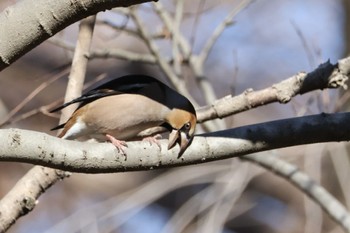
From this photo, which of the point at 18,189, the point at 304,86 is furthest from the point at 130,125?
the point at 304,86

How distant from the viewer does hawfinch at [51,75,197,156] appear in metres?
3.42

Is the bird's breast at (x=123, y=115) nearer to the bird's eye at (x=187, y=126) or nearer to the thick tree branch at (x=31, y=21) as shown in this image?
the bird's eye at (x=187, y=126)

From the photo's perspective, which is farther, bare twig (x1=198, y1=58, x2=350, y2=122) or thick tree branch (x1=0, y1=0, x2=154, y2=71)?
bare twig (x1=198, y1=58, x2=350, y2=122)

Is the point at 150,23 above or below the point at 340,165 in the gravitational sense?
above

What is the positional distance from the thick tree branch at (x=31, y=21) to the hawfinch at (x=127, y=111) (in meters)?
1.34

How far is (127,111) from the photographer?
346 centimetres

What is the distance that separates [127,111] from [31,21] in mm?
1520

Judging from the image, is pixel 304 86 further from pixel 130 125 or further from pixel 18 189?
pixel 18 189

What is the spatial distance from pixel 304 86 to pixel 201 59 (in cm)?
164

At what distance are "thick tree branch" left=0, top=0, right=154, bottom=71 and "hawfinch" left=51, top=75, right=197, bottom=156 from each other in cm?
134

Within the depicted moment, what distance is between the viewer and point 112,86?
360 cm

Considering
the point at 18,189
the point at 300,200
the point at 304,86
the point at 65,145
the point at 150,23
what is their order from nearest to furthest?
the point at 65,145
the point at 304,86
the point at 18,189
the point at 300,200
the point at 150,23

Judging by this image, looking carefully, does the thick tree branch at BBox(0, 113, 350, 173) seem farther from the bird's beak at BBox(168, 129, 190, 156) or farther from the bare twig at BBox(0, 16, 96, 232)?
the bare twig at BBox(0, 16, 96, 232)

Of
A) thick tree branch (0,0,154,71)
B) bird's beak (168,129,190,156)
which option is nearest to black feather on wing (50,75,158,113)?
bird's beak (168,129,190,156)
